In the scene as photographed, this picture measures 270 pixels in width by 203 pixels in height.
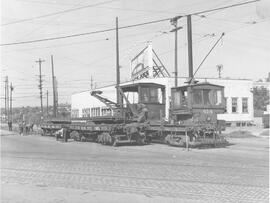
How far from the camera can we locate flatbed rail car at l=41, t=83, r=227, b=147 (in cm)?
1995

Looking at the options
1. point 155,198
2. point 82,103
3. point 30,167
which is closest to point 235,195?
point 155,198

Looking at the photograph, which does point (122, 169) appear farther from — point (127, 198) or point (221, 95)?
point (221, 95)

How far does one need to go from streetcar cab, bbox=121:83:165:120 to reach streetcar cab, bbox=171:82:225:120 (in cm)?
149

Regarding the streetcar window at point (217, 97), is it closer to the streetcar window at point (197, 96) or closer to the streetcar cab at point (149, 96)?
the streetcar window at point (197, 96)

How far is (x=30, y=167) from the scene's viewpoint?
42.4 ft

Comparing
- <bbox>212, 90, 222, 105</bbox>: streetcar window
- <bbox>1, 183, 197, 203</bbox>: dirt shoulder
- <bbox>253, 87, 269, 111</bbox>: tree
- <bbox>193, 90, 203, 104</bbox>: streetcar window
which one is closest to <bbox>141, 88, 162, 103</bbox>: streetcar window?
<bbox>193, 90, 203, 104</bbox>: streetcar window

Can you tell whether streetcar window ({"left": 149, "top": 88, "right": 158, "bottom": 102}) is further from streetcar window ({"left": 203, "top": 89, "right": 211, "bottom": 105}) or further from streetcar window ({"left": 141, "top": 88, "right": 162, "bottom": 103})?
streetcar window ({"left": 203, "top": 89, "right": 211, "bottom": 105})

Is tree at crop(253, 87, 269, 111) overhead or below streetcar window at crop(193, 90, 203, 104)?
overhead

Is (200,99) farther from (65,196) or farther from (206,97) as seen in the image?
(65,196)

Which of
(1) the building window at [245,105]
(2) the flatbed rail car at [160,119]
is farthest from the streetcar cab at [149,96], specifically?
(1) the building window at [245,105]

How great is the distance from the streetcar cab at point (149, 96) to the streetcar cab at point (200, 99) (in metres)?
1.49

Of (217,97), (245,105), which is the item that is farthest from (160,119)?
(245,105)

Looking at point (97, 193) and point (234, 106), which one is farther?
point (234, 106)

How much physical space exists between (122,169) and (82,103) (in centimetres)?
5417
